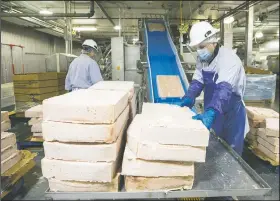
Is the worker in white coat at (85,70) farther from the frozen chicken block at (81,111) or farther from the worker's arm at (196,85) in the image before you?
the frozen chicken block at (81,111)

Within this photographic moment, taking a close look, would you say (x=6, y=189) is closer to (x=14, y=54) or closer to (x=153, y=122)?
(x=153, y=122)

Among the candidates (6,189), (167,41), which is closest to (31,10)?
(167,41)

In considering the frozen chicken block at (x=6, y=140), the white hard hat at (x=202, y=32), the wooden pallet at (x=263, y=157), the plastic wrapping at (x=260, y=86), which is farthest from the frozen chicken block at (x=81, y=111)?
the plastic wrapping at (x=260, y=86)

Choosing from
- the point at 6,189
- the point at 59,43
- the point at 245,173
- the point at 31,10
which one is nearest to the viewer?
the point at 245,173

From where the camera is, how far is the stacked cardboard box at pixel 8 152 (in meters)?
2.97

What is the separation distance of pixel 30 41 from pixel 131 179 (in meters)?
12.2

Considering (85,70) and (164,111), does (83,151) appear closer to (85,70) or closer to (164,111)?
(164,111)

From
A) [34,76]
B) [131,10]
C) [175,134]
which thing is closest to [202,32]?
[175,134]

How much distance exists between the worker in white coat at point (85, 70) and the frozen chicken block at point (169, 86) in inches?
51.5

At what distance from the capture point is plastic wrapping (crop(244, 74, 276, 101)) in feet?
14.8

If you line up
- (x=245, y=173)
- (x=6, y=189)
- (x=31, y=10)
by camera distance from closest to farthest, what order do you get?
(x=245, y=173) < (x=6, y=189) < (x=31, y=10)

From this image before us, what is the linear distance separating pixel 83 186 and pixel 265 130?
3.38 m

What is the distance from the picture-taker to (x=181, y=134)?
60.1 inches

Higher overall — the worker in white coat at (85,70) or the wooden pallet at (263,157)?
the worker in white coat at (85,70)
